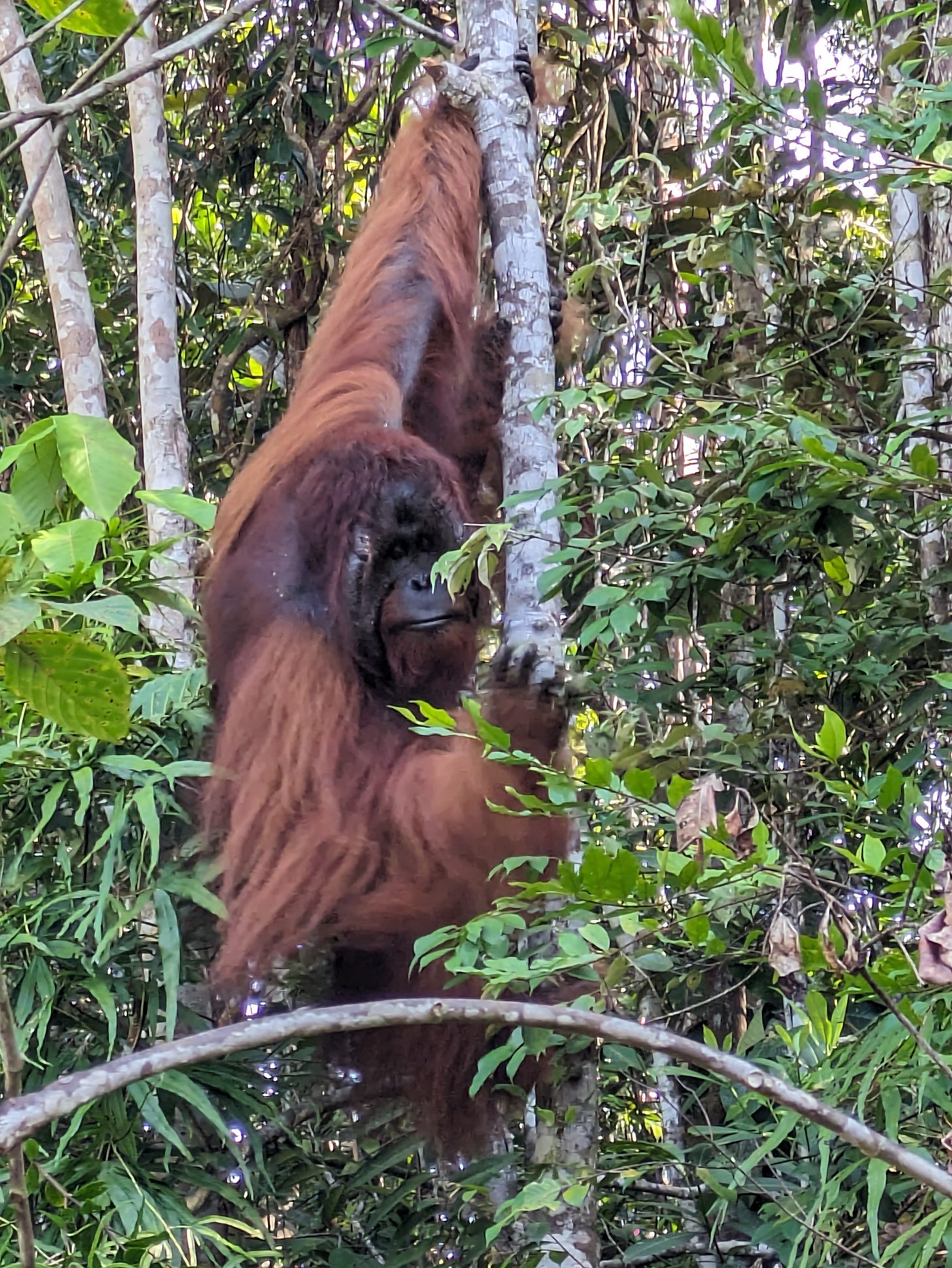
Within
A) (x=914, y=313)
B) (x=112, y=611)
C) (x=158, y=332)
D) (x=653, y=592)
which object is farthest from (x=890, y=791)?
(x=158, y=332)

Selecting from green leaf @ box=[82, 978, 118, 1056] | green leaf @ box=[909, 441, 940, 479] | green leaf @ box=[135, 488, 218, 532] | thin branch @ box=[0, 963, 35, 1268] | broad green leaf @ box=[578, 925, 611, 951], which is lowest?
→ green leaf @ box=[82, 978, 118, 1056]

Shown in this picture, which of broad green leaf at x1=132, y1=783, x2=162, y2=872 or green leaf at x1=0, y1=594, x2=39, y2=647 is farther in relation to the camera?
broad green leaf at x1=132, y1=783, x2=162, y2=872

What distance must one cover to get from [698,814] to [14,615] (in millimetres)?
676

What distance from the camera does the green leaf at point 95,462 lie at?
138cm

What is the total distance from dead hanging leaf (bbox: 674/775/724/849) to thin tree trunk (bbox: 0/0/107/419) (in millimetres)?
1974

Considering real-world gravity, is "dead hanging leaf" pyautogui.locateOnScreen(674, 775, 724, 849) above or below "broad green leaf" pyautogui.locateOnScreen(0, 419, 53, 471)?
below

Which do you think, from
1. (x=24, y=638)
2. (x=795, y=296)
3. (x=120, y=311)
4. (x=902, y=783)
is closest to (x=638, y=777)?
(x=902, y=783)

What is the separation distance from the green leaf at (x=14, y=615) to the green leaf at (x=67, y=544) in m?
0.17

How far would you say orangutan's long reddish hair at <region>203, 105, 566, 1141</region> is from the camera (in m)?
2.60

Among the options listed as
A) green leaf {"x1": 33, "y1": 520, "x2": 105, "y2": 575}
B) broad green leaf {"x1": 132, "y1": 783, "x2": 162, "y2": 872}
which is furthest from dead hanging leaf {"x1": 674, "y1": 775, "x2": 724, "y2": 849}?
broad green leaf {"x1": 132, "y1": 783, "x2": 162, "y2": 872}

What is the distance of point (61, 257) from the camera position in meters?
3.09

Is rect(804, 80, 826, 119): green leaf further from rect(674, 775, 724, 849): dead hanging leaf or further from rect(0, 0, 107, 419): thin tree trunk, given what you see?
rect(0, 0, 107, 419): thin tree trunk

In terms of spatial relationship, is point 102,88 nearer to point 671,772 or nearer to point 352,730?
point 671,772

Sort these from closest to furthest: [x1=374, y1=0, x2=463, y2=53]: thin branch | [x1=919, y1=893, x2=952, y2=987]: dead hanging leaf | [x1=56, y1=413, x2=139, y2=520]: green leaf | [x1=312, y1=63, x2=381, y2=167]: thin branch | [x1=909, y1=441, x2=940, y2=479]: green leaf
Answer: [x1=919, y1=893, x2=952, y2=987]: dead hanging leaf → [x1=56, y1=413, x2=139, y2=520]: green leaf → [x1=909, y1=441, x2=940, y2=479]: green leaf → [x1=374, y1=0, x2=463, y2=53]: thin branch → [x1=312, y1=63, x2=381, y2=167]: thin branch
